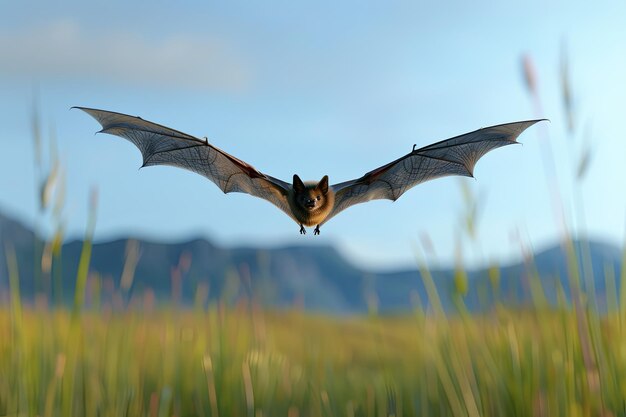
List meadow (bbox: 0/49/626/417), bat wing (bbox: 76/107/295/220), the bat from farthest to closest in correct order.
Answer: bat wing (bbox: 76/107/295/220) < the bat < meadow (bbox: 0/49/626/417)

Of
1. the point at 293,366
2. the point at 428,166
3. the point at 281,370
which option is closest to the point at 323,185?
the point at 428,166

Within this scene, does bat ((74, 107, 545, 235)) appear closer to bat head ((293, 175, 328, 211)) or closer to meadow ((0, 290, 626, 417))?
bat head ((293, 175, 328, 211))

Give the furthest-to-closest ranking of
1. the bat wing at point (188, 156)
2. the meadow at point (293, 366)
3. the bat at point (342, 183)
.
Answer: the bat wing at point (188, 156), the bat at point (342, 183), the meadow at point (293, 366)

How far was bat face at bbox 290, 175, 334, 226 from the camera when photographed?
10.1ft

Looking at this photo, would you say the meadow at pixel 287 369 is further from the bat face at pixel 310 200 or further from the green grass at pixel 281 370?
the bat face at pixel 310 200

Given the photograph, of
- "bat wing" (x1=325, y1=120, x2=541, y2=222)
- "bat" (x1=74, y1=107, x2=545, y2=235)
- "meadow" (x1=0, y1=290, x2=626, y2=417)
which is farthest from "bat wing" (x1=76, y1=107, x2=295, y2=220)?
"meadow" (x1=0, y1=290, x2=626, y2=417)

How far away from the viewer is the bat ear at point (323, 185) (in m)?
3.11

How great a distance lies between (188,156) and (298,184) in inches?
67.3

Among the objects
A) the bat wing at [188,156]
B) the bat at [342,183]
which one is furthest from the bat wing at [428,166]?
the bat wing at [188,156]

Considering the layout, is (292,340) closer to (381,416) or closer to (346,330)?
(346,330)

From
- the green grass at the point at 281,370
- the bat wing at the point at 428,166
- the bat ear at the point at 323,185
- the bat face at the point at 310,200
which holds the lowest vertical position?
the green grass at the point at 281,370

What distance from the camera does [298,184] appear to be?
3102mm

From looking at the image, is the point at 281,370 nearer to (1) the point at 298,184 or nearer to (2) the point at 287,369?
(2) the point at 287,369

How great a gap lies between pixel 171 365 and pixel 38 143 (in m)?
2.05
